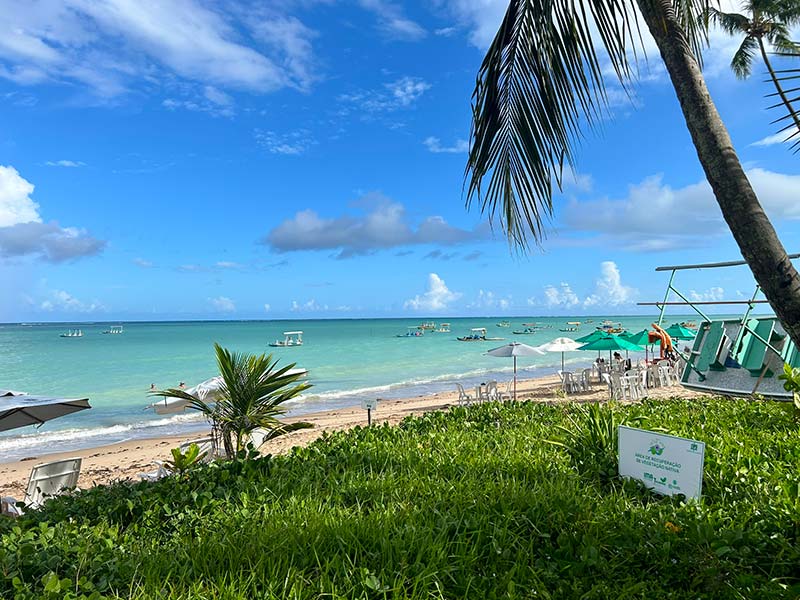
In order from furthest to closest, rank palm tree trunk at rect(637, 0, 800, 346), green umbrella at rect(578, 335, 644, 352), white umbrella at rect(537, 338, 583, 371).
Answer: white umbrella at rect(537, 338, 583, 371) → green umbrella at rect(578, 335, 644, 352) → palm tree trunk at rect(637, 0, 800, 346)

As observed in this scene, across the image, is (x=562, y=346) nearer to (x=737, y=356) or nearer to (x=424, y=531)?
(x=737, y=356)

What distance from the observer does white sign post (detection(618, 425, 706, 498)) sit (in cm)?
306

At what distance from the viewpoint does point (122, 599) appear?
74.7 inches

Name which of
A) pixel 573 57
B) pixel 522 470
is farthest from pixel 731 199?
pixel 522 470

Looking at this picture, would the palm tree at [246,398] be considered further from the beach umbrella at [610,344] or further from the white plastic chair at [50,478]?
the beach umbrella at [610,344]

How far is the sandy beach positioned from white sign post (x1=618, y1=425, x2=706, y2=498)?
23.6 ft

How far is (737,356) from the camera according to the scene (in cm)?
815

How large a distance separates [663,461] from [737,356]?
242 inches

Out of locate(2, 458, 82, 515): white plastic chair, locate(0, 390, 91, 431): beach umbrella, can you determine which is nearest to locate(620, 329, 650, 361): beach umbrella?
locate(2, 458, 82, 515): white plastic chair

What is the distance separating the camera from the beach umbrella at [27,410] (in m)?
7.42

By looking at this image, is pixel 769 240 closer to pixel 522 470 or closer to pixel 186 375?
pixel 522 470

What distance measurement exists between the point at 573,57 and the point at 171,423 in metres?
18.8

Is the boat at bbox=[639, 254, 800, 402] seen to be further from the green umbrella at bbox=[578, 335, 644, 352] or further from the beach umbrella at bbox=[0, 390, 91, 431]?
the beach umbrella at bbox=[0, 390, 91, 431]

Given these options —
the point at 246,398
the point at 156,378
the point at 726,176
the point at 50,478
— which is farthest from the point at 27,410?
the point at 156,378
